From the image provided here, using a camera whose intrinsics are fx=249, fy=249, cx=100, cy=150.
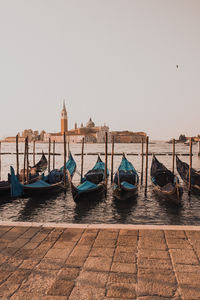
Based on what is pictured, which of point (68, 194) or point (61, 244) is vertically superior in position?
point (61, 244)

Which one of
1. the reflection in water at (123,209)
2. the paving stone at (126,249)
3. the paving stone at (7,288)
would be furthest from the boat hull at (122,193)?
→ the paving stone at (7,288)

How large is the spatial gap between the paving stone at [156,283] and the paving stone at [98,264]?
356 mm

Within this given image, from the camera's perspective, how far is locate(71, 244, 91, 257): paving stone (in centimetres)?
292

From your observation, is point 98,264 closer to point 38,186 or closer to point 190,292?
point 190,292

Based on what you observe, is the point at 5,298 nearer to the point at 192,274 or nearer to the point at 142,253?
the point at 142,253

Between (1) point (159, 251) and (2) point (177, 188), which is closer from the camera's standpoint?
(1) point (159, 251)

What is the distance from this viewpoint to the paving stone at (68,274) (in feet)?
7.93

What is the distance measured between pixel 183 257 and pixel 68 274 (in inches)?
51.7

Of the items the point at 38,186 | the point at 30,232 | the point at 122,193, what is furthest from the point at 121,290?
the point at 38,186

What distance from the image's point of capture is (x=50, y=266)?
8.70 ft

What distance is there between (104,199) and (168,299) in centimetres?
813

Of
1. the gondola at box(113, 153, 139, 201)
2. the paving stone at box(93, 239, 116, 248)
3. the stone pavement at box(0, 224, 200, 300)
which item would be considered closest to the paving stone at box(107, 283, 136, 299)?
the stone pavement at box(0, 224, 200, 300)

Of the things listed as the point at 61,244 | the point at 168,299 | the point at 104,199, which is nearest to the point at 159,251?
the point at 168,299

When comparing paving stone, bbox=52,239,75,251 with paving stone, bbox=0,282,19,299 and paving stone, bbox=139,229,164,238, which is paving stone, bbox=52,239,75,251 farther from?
paving stone, bbox=139,229,164,238
